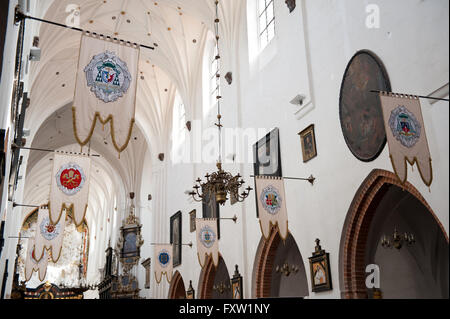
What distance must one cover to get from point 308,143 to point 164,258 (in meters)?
8.90

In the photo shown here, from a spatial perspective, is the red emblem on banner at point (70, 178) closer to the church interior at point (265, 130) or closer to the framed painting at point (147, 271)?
the church interior at point (265, 130)

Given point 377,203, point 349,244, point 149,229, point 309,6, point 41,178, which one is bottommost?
point 349,244

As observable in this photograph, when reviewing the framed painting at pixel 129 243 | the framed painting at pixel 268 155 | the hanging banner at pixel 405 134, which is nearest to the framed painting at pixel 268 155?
the framed painting at pixel 268 155

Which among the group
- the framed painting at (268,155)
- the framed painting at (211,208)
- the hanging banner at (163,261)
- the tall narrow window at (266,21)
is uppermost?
the tall narrow window at (266,21)

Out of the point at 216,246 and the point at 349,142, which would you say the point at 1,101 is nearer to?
the point at 349,142

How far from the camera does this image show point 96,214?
128 ft

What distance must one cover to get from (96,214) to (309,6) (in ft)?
105

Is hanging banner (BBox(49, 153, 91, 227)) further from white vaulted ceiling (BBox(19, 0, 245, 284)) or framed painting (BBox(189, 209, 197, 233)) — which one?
framed painting (BBox(189, 209, 197, 233))

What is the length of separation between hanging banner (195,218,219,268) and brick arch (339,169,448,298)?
523 cm

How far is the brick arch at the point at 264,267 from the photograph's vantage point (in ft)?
39.4

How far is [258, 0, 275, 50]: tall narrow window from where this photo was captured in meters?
13.5

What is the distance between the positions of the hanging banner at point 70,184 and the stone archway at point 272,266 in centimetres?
483

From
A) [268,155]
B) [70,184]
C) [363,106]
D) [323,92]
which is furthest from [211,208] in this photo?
[363,106]

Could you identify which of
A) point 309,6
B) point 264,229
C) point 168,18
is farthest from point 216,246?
point 168,18
